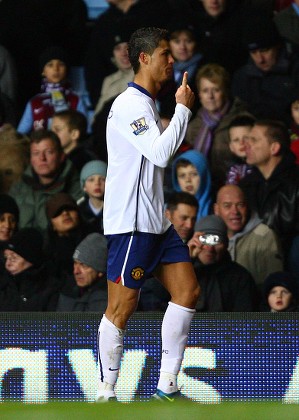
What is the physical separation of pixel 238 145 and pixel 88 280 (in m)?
1.97

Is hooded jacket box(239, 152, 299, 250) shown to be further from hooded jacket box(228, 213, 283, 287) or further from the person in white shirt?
the person in white shirt

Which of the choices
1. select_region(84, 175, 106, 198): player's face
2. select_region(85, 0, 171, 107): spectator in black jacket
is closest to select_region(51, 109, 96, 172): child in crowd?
select_region(85, 0, 171, 107): spectator in black jacket

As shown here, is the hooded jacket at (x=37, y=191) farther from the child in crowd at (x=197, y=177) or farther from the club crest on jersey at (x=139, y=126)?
the club crest on jersey at (x=139, y=126)

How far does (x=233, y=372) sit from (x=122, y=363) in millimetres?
662

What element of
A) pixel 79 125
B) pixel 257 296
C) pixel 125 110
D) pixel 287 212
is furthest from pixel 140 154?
pixel 79 125

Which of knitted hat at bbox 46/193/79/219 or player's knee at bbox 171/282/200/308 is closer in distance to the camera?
player's knee at bbox 171/282/200/308

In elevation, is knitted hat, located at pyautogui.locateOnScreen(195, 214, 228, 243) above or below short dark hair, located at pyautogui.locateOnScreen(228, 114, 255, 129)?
below

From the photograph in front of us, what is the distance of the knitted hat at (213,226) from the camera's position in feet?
32.2

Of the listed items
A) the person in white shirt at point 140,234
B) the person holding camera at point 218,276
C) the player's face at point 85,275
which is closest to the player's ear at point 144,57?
the person in white shirt at point 140,234

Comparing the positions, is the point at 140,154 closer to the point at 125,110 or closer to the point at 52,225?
the point at 125,110

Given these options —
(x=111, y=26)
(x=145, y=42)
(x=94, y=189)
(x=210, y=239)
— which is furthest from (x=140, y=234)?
(x=111, y=26)

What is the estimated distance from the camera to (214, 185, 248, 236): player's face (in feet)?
34.1

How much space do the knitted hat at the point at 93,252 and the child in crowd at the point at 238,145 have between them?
147cm

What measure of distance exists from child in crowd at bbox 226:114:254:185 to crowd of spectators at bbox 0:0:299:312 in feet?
0.04
